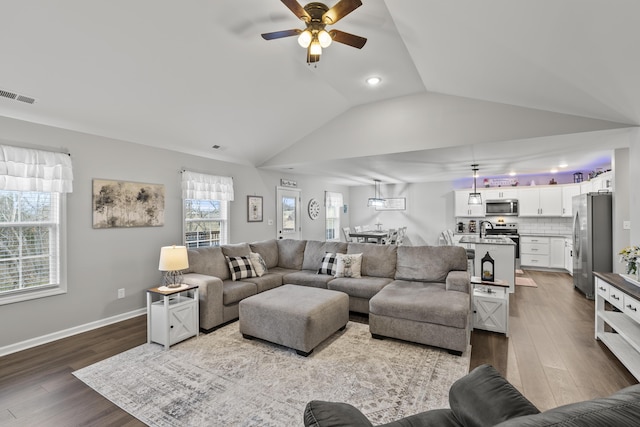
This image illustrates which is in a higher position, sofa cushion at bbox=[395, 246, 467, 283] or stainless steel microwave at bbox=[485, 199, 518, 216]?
stainless steel microwave at bbox=[485, 199, 518, 216]

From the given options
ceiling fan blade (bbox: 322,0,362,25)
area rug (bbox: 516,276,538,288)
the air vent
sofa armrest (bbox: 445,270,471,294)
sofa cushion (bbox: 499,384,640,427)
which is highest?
ceiling fan blade (bbox: 322,0,362,25)

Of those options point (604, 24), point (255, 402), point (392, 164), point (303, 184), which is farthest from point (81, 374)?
point (303, 184)

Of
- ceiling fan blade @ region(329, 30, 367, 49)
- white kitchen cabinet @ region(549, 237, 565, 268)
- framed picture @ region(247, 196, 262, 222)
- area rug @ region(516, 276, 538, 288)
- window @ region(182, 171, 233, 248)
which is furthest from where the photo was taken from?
white kitchen cabinet @ region(549, 237, 565, 268)

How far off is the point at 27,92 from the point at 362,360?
398cm

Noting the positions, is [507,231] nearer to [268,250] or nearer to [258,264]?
[268,250]

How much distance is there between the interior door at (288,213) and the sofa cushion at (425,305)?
11.8ft

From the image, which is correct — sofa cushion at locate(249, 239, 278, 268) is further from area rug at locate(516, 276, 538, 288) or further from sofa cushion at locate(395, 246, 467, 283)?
area rug at locate(516, 276, 538, 288)

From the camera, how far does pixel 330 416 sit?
0.87m

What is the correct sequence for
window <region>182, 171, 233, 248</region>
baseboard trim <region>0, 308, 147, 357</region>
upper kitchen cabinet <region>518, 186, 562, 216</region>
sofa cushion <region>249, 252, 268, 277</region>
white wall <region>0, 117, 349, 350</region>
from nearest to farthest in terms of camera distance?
baseboard trim <region>0, 308, 147, 357</region>
white wall <region>0, 117, 349, 350</region>
sofa cushion <region>249, 252, 268, 277</region>
window <region>182, 171, 233, 248</region>
upper kitchen cabinet <region>518, 186, 562, 216</region>

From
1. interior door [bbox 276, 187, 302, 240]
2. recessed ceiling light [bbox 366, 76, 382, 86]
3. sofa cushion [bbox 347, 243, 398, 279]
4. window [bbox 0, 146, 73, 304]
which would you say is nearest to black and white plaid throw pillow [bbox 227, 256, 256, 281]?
sofa cushion [bbox 347, 243, 398, 279]

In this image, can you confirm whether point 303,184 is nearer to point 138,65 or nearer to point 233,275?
point 233,275

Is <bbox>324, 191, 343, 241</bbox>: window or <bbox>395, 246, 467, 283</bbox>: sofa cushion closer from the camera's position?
<bbox>395, 246, 467, 283</bbox>: sofa cushion

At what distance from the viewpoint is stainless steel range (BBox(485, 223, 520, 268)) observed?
723cm

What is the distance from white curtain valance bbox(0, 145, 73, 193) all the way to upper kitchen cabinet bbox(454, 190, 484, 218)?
8074 mm
